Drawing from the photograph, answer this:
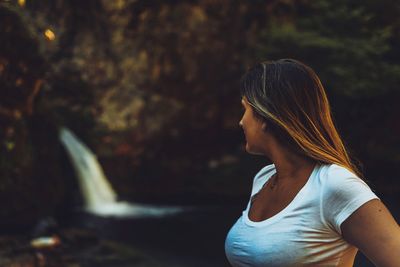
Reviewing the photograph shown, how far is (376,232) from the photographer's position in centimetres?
140

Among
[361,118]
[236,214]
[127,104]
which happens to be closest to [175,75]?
[127,104]

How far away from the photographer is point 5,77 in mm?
9961

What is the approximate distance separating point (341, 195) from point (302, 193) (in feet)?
0.45

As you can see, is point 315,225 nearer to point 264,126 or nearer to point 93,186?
point 264,126

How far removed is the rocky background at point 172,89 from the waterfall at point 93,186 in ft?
0.92

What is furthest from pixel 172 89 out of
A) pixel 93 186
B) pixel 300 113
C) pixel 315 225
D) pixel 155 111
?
pixel 315 225

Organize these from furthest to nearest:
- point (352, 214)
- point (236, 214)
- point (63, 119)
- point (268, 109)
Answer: point (63, 119)
point (236, 214)
point (268, 109)
point (352, 214)

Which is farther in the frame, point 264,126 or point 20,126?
point 20,126

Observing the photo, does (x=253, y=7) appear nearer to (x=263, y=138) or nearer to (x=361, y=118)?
(x=361, y=118)

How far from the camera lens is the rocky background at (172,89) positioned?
11.4 m

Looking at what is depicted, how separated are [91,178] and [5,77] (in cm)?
458

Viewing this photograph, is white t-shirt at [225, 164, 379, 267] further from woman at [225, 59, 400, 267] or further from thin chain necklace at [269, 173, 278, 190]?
thin chain necklace at [269, 173, 278, 190]

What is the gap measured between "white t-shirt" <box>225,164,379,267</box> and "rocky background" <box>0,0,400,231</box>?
9334 millimetres

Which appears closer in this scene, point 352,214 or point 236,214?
point 352,214
